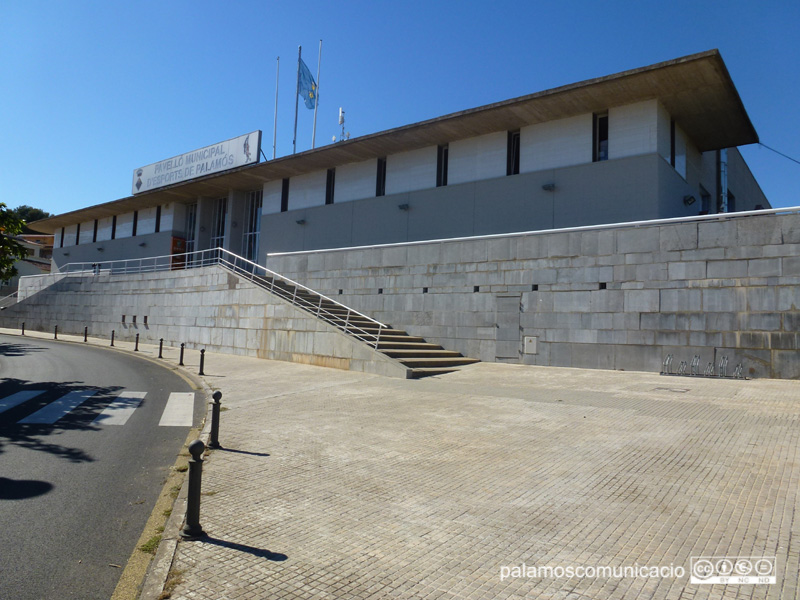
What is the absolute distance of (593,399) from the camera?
10531 millimetres

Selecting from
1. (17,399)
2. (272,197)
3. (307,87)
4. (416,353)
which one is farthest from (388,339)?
(307,87)

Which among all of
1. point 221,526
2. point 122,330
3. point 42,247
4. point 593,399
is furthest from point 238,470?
point 42,247

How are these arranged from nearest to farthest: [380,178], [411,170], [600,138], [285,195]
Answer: [600,138], [411,170], [380,178], [285,195]

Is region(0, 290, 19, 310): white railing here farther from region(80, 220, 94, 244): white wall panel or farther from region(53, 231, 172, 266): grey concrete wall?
region(80, 220, 94, 244): white wall panel

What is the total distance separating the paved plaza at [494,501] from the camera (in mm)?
3748

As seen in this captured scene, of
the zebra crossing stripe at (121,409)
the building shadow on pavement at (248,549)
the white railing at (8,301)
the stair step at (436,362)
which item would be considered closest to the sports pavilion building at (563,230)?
the stair step at (436,362)

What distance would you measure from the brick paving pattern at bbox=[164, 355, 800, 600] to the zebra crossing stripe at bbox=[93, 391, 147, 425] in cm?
193

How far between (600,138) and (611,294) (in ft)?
24.4

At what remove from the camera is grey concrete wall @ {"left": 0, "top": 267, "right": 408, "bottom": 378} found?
17797 millimetres

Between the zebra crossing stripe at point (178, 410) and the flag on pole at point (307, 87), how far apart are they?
1178 inches

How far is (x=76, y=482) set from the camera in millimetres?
5914

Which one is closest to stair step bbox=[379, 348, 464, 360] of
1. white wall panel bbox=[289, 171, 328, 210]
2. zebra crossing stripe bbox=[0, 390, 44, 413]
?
zebra crossing stripe bbox=[0, 390, 44, 413]

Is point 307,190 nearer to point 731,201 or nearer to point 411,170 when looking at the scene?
point 411,170

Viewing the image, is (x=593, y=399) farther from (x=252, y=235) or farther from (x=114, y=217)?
(x=114, y=217)
